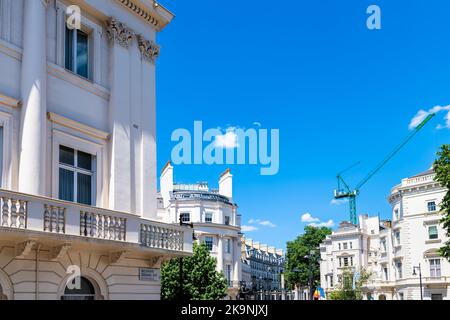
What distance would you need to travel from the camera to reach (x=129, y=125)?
65.4ft

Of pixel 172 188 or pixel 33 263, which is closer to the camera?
pixel 33 263

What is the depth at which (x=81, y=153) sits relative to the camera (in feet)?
59.8

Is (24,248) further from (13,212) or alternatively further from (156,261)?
(156,261)

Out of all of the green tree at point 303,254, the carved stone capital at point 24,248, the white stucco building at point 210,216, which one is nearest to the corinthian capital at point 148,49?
the carved stone capital at point 24,248

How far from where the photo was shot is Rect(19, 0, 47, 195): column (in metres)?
15.5

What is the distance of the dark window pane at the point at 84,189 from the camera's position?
58.6ft

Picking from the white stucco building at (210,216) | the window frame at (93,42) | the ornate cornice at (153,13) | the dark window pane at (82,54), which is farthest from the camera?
the white stucco building at (210,216)

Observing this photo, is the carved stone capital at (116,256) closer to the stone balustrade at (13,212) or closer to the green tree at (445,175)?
the stone balustrade at (13,212)

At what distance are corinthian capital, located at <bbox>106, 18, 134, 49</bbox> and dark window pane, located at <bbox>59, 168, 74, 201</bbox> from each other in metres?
4.97

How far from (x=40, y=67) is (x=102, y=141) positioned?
3.52m

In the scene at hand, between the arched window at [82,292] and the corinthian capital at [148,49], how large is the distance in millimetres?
8500

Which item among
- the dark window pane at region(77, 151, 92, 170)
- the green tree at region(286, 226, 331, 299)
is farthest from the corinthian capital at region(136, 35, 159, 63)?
the green tree at region(286, 226, 331, 299)
